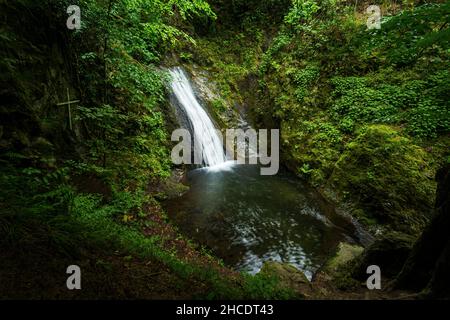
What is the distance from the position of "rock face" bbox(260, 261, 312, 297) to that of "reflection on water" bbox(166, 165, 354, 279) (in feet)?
2.76

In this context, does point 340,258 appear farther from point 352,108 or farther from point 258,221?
point 352,108

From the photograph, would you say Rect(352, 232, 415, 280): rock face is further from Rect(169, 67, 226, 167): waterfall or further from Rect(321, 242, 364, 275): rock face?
Rect(169, 67, 226, 167): waterfall

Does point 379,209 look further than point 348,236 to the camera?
Yes

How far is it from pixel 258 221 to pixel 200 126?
5.70 m

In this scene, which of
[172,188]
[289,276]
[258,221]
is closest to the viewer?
[289,276]

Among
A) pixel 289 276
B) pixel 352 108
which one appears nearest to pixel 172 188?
pixel 289 276

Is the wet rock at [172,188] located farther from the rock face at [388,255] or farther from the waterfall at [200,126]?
the rock face at [388,255]

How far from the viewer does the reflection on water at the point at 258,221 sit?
6879 mm

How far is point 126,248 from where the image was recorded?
13.9 ft

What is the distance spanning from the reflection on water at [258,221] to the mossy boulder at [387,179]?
3.34ft

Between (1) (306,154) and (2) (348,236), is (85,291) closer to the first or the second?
(2) (348,236)

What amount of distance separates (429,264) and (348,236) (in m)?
4.43

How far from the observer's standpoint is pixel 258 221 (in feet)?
26.9
